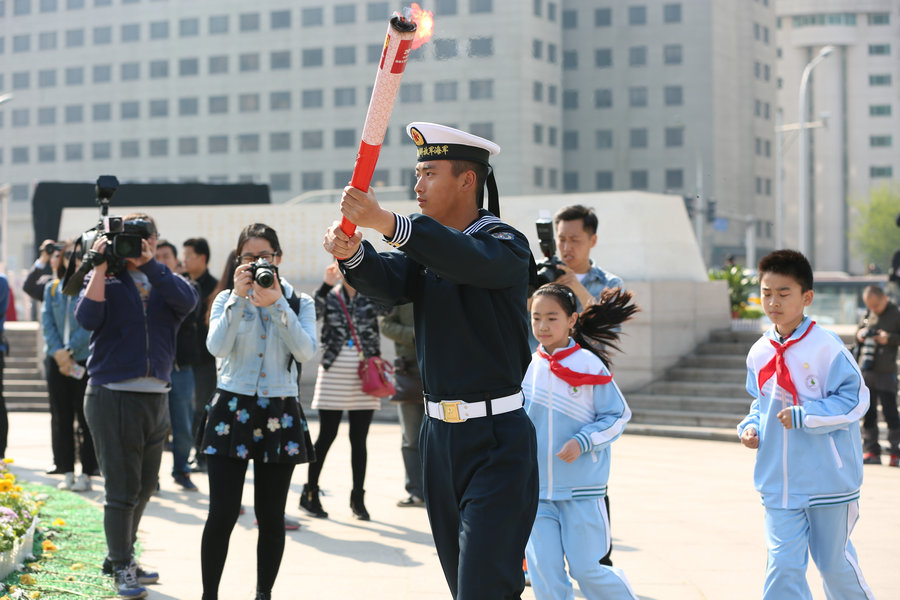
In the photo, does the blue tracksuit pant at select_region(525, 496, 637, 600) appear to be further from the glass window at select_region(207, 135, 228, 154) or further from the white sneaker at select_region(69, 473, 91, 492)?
the glass window at select_region(207, 135, 228, 154)

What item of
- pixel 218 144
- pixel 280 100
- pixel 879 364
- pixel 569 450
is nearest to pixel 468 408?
pixel 569 450

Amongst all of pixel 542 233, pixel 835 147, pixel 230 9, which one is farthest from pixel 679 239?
pixel 835 147

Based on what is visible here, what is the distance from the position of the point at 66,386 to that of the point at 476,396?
22.4 feet

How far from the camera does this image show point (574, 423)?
17.0 feet

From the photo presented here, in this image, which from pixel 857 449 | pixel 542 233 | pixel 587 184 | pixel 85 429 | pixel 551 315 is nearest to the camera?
pixel 857 449

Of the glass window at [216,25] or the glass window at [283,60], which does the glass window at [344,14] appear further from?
the glass window at [216,25]

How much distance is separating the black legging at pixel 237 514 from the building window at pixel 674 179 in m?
79.5

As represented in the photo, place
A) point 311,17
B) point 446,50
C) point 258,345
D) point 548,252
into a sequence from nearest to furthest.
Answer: point 258,345
point 548,252
point 446,50
point 311,17

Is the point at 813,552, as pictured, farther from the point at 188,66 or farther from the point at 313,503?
the point at 188,66

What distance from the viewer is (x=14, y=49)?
304 feet

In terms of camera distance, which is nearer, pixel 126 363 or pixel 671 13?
pixel 126 363

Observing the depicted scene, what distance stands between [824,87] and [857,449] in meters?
116

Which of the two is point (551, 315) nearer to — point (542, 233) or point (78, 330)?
point (542, 233)

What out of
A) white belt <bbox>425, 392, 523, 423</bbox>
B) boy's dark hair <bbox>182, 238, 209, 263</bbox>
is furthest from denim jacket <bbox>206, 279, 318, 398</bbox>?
boy's dark hair <bbox>182, 238, 209, 263</bbox>
